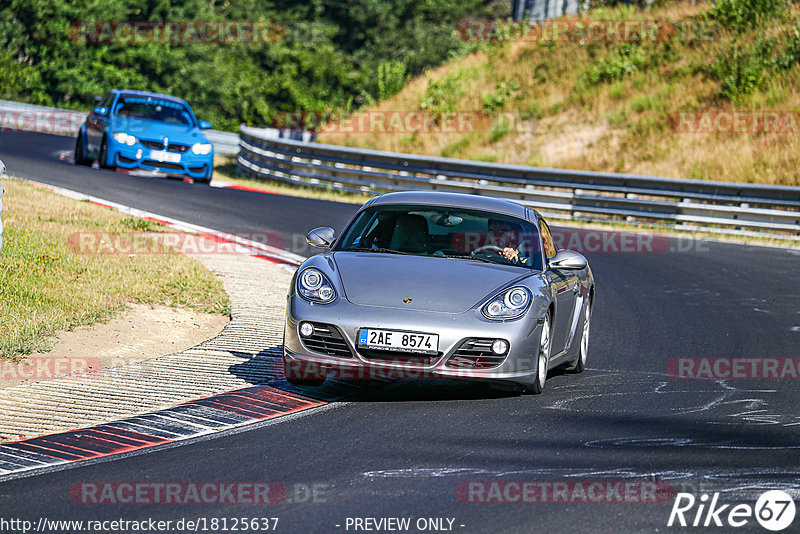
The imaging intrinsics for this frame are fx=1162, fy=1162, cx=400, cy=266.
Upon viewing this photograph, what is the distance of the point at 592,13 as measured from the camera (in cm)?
3662

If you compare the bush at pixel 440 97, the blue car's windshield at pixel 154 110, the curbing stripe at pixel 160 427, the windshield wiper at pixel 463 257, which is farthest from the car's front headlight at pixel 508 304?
the bush at pixel 440 97

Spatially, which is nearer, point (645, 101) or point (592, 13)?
point (645, 101)

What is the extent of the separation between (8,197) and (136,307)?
7.39 meters

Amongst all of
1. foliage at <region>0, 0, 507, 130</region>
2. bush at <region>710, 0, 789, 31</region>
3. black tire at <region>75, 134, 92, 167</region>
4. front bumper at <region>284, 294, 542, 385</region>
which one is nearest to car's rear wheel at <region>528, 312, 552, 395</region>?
front bumper at <region>284, 294, 542, 385</region>

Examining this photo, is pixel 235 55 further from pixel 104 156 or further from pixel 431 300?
pixel 431 300

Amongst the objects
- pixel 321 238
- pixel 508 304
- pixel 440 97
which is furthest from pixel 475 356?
pixel 440 97

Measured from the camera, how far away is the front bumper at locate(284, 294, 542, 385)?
7.39 m

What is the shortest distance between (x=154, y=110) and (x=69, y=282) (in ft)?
42.5

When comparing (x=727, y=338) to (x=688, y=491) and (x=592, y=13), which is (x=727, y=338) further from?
(x=592, y=13)

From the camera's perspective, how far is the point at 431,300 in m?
7.54

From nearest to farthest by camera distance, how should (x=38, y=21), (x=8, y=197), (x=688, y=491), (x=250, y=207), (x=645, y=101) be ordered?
1. (x=688, y=491)
2. (x=8, y=197)
3. (x=250, y=207)
4. (x=645, y=101)
5. (x=38, y=21)

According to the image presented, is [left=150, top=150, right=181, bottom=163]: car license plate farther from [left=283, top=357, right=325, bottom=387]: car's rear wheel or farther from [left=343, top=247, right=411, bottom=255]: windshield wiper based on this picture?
[left=283, top=357, right=325, bottom=387]: car's rear wheel

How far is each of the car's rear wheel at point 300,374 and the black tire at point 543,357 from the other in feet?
4.75

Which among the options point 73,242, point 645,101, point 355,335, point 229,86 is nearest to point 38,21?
point 229,86
